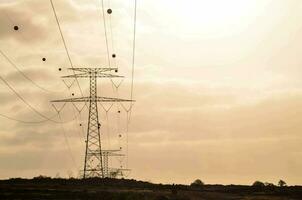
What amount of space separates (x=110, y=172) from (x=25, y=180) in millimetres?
57297

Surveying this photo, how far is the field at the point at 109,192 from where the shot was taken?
203 ft

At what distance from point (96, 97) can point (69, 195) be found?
27.0 metres

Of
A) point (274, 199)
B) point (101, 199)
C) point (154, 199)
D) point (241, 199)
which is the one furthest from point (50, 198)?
point (274, 199)

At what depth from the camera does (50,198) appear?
57.5 meters

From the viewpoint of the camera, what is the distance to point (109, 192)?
68000mm

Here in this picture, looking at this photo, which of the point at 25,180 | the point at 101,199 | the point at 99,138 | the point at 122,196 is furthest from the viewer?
the point at 25,180

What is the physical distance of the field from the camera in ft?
203

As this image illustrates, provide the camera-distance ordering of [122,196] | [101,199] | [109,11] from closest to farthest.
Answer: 1. [109,11]
2. [101,199]
3. [122,196]

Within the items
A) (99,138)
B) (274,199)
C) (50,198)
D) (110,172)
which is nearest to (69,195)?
(50,198)

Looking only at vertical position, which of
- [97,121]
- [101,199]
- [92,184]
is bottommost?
[101,199]

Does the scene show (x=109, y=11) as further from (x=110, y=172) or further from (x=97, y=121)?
(x=110, y=172)

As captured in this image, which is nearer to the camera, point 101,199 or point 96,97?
point 101,199

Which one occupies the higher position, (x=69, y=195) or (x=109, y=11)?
(x=109, y=11)

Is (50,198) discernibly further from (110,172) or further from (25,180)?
(110,172)
